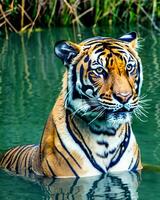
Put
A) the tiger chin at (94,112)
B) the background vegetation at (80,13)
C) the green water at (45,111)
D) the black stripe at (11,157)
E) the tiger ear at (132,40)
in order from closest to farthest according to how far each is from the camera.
→ the tiger chin at (94,112) → the tiger ear at (132,40) → the green water at (45,111) → the black stripe at (11,157) → the background vegetation at (80,13)

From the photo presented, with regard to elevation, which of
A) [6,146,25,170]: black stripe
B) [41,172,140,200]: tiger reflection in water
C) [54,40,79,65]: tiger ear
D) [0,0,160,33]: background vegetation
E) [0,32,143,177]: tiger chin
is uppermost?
[0,0,160,33]: background vegetation

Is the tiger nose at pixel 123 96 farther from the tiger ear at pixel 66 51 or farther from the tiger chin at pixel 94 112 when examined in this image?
the tiger ear at pixel 66 51

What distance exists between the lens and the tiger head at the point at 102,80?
18.0 ft

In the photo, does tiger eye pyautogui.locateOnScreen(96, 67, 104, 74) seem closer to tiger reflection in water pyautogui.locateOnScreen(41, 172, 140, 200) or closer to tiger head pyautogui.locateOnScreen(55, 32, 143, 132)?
tiger head pyautogui.locateOnScreen(55, 32, 143, 132)

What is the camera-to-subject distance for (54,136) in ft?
19.7

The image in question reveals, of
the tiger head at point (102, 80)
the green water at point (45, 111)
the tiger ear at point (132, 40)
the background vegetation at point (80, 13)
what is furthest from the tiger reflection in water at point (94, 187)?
the background vegetation at point (80, 13)

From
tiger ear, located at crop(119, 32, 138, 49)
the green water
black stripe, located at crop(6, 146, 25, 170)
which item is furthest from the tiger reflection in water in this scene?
tiger ear, located at crop(119, 32, 138, 49)

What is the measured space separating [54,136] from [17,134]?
2178 mm

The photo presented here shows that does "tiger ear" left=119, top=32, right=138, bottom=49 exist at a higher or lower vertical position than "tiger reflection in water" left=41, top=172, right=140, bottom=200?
higher

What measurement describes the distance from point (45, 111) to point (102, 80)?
3515 millimetres

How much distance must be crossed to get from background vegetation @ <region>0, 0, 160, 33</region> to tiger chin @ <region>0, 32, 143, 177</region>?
10485 mm

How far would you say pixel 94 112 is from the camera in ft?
18.6

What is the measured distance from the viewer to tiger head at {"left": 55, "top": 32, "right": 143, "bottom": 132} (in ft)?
18.0

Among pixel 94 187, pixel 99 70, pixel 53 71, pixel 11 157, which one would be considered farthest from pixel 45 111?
pixel 99 70
